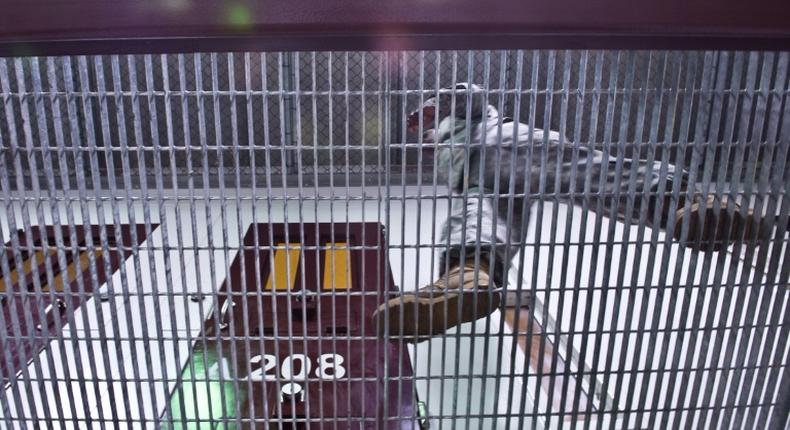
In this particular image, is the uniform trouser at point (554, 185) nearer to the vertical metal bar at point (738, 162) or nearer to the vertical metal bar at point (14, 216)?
the vertical metal bar at point (738, 162)

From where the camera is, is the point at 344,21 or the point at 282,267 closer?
the point at 344,21

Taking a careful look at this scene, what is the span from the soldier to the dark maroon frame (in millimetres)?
441

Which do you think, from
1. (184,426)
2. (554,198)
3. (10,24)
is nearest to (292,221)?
(184,426)

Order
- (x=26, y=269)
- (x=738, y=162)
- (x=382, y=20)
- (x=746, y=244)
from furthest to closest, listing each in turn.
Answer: (x=26, y=269) → (x=746, y=244) → (x=738, y=162) → (x=382, y=20)

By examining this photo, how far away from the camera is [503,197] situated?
997 mm

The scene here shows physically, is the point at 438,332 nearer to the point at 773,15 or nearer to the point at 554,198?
the point at 554,198

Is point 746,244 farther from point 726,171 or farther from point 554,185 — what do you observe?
point 554,185

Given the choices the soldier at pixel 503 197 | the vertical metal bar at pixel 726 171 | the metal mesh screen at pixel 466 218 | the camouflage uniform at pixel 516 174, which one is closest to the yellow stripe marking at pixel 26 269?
the metal mesh screen at pixel 466 218

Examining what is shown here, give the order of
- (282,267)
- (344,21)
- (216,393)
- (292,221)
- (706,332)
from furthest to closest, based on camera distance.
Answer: (292,221) < (282,267) < (216,393) < (706,332) < (344,21)

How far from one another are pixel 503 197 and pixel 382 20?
0.58 m

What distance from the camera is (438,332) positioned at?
1.14 metres

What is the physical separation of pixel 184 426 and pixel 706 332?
0.92 m

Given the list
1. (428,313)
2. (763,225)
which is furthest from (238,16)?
(763,225)

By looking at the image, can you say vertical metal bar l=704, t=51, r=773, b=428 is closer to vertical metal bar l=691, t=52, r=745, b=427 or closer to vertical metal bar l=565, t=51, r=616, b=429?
vertical metal bar l=691, t=52, r=745, b=427
